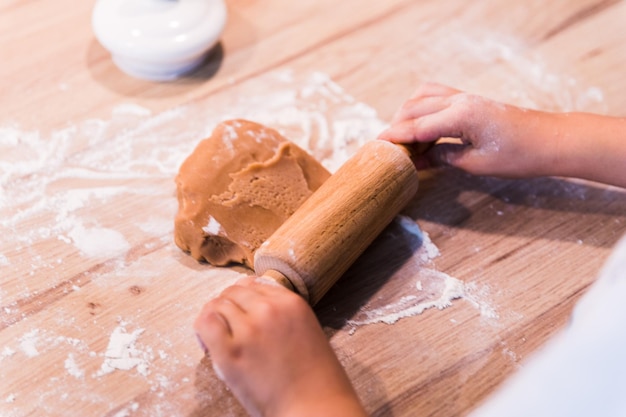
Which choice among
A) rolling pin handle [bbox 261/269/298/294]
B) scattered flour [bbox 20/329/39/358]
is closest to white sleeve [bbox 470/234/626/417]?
rolling pin handle [bbox 261/269/298/294]

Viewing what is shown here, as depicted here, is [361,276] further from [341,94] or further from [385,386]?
[341,94]

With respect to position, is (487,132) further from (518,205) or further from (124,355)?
(124,355)

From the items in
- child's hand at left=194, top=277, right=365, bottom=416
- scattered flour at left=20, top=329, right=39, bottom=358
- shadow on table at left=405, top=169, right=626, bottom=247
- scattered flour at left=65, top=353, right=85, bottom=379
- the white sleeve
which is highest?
the white sleeve

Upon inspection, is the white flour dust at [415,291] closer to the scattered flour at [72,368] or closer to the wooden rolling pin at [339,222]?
the wooden rolling pin at [339,222]

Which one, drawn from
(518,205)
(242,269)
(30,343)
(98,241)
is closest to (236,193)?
(242,269)

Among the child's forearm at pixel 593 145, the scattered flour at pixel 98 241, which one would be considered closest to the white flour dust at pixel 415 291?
the child's forearm at pixel 593 145

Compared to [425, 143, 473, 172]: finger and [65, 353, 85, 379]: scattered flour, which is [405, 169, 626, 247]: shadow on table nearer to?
[425, 143, 473, 172]: finger

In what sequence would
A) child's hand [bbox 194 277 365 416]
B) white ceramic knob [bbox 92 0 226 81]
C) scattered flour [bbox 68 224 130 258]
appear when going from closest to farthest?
child's hand [bbox 194 277 365 416] < scattered flour [bbox 68 224 130 258] < white ceramic knob [bbox 92 0 226 81]

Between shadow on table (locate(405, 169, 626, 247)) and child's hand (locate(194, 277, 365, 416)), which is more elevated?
shadow on table (locate(405, 169, 626, 247))

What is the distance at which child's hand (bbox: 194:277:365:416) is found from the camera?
0.66m

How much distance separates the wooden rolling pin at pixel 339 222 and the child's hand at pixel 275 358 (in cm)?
5

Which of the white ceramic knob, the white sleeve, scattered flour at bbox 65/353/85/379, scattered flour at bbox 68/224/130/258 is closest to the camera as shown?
the white sleeve

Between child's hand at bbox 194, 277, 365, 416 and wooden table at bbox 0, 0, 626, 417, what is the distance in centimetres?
10

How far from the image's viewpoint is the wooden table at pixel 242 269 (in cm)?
78
